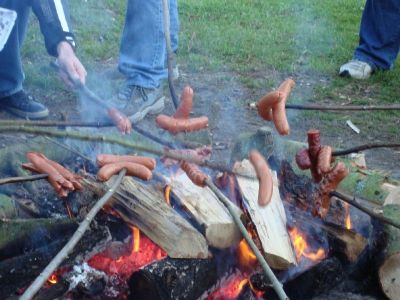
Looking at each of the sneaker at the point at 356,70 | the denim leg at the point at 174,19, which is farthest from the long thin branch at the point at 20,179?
the sneaker at the point at 356,70

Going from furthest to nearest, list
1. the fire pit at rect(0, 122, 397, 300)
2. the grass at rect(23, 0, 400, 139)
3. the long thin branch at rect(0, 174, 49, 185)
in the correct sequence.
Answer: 1. the grass at rect(23, 0, 400, 139)
2. the fire pit at rect(0, 122, 397, 300)
3. the long thin branch at rect(0, 174, 49, 185)

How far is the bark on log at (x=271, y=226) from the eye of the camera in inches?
101

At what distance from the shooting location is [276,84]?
19.0 ft

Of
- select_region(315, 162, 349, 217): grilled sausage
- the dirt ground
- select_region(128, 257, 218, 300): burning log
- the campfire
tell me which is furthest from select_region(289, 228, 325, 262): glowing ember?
the dirt ground

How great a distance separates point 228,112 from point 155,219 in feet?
8.72

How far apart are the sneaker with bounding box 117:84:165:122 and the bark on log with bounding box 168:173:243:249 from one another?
6.19 ft

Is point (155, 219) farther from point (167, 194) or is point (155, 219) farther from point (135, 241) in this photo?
point (167, 194)

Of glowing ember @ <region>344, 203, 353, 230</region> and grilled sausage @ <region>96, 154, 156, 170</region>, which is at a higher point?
grilled sausage @ <region>96, 154, 156, 170</region>

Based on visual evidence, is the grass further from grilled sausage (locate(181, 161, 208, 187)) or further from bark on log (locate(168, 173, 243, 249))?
grilled sausage (locate(181, 161, 208, 187))

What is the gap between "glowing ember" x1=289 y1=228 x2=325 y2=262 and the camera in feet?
9.05

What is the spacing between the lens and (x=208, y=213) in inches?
106

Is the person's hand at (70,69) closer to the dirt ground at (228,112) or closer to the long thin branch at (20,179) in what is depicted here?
the dirt ground at (228,112)

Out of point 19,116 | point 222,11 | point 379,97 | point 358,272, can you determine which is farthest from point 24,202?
point 222,11

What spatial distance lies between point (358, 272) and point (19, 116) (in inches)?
116
